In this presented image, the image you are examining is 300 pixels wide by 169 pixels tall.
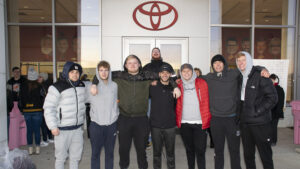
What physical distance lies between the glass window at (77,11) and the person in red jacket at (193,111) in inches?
213

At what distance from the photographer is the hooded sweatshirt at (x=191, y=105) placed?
11.8 feet

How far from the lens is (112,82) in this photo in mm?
3566

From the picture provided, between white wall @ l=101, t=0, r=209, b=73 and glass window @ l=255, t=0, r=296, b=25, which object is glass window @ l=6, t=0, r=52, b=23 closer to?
white wall @ l=101, t=0, r=209, b=73

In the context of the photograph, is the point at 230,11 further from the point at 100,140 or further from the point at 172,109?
the point at 100,140

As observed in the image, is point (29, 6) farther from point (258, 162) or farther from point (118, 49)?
point (258, 162)

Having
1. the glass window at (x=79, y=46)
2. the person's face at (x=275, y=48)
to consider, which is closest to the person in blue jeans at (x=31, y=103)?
the glass window at (x=79, y=46)

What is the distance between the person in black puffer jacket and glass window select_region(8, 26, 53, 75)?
6.77 m

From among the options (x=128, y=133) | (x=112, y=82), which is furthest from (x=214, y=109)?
(x=112, y=82)

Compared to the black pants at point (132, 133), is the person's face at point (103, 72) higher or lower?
higher

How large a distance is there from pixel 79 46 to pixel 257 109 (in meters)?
6.52

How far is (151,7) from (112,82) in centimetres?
497

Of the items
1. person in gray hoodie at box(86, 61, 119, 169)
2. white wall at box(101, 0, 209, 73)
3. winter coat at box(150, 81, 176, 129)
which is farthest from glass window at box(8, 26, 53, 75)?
winter coat at box(150, 81, 176, 129)

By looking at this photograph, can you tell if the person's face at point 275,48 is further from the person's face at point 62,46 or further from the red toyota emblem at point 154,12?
the person's face at point 62,46

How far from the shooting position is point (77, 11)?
317 inches
